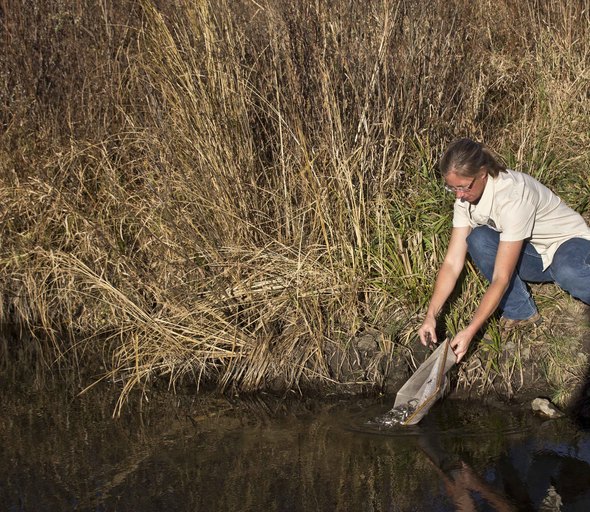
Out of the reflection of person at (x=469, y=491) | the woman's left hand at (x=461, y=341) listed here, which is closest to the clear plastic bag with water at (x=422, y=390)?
the woman's left hand at (x=461, y=341)

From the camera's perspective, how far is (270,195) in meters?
5.85

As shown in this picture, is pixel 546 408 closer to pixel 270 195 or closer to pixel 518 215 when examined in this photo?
pixel 518 215

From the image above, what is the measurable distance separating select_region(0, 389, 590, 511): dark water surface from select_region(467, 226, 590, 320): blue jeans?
611 millimetres

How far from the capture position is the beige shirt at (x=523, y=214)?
4641mm

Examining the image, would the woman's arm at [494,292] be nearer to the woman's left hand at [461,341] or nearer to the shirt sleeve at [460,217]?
the woman's left hand at [461,341]

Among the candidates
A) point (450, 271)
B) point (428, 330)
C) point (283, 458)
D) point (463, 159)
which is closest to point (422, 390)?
→ point (428, 330)

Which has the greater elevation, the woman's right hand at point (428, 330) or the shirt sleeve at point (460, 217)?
the shirt sleeve at point (460, 217)

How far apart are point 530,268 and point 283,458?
182 cm

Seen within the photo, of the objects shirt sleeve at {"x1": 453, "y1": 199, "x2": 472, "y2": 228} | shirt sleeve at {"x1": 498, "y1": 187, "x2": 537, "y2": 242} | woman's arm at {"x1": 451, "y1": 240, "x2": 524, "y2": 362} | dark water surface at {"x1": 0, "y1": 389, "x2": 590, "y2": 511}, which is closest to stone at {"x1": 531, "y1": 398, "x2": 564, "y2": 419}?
dark water surface at {"x1": 0, "y1": 389, "x2": 590, "y2": 511}

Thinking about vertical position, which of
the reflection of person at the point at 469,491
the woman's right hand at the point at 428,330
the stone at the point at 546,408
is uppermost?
the woman's right hand at the point at 428,330

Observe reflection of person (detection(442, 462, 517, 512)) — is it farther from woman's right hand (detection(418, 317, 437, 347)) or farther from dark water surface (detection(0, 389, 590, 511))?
woman's right hand (detection(418, 317, 437, 347))

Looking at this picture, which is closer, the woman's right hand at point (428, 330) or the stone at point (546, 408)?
the woman's right hand at point (428, 330)

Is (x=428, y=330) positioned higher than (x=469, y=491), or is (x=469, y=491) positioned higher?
(x=428, y=330)

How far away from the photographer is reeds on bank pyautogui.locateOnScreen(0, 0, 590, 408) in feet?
18.0
